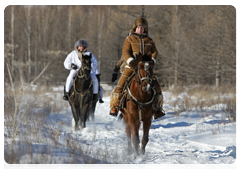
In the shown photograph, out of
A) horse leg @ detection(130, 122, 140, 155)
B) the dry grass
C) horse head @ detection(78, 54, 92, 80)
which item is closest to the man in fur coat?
horse leg @ detection(130, 122, 140, 155)

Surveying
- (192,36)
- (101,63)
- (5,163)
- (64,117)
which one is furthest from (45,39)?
(5,163)

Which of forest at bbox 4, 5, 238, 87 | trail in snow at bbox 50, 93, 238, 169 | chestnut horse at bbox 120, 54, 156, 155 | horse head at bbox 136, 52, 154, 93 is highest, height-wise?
forest at bbox 4, 5, 238, 87

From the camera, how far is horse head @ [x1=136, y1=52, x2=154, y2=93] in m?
4.13

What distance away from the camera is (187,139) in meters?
6.03

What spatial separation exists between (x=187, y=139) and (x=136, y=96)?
7.68 ft

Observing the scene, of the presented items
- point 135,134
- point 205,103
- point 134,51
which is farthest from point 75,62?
point 205,103

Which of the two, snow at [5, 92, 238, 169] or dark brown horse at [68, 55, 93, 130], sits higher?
dark brown horse at [68, 55, 93, 130]

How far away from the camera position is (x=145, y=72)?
4.23 metres

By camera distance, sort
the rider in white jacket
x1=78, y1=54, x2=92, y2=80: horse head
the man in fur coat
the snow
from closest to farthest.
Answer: the snow < the man in fur coat < x1=78, y1=54, x2=92, y2=80: horse head < the rider in white jacket

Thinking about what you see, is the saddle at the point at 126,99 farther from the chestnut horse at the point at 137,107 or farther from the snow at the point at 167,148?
the snow at the point at 167,148

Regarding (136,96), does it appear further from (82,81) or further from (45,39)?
(45,39)

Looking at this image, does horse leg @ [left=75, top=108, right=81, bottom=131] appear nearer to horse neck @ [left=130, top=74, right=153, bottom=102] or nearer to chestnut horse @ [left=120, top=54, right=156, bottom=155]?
chestnut horse @ [left=120, top=54, right=156, bottom=155]

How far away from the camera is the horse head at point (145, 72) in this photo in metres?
4.13

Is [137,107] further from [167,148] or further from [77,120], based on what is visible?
[77,120]
